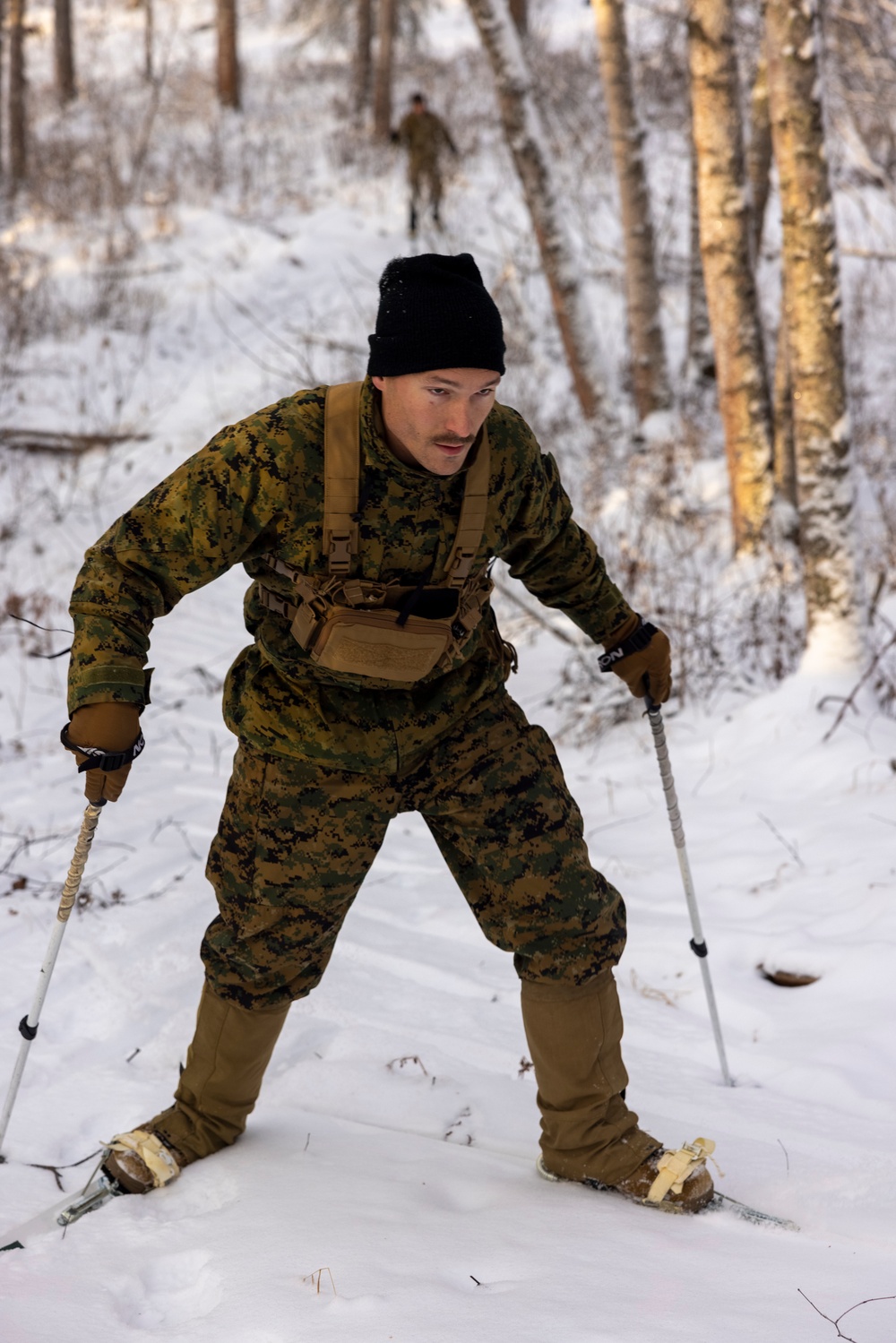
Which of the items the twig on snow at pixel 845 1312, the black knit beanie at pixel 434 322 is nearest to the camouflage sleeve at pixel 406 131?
the black knit beanie at pixel 434 322

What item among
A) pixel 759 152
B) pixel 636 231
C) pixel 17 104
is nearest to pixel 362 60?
pixel 17 104

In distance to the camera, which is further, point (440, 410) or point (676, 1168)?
point (676, 1168)

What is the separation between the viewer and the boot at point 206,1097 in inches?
95.9

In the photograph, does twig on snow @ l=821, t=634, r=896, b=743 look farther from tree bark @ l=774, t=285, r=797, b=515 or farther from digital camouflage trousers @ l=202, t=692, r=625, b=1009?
digital camouflage trousers @ l=202, t=692, r=625, b=1009

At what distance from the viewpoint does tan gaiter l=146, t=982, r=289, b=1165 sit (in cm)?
251

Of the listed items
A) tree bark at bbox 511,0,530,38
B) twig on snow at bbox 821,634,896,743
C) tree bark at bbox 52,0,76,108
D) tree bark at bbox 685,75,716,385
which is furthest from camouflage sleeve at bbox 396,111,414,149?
twig on snow at bbox 821,634,896,743

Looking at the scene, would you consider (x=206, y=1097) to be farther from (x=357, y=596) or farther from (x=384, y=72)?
(x=384, y=72)

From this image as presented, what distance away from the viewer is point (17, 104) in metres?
15.5

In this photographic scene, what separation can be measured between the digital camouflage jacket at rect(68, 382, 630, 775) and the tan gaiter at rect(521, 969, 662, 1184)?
2.14ft

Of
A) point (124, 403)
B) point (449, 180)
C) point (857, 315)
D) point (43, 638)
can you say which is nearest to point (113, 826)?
point (43, 638)

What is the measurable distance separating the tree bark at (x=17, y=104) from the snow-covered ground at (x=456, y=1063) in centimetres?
1210

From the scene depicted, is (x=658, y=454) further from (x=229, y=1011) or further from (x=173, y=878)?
(x=229, y=1011)

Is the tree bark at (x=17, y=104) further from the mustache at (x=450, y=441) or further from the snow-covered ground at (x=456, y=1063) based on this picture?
the mustache at (x=450, y=441)

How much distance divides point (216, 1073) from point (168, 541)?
4.04ft
